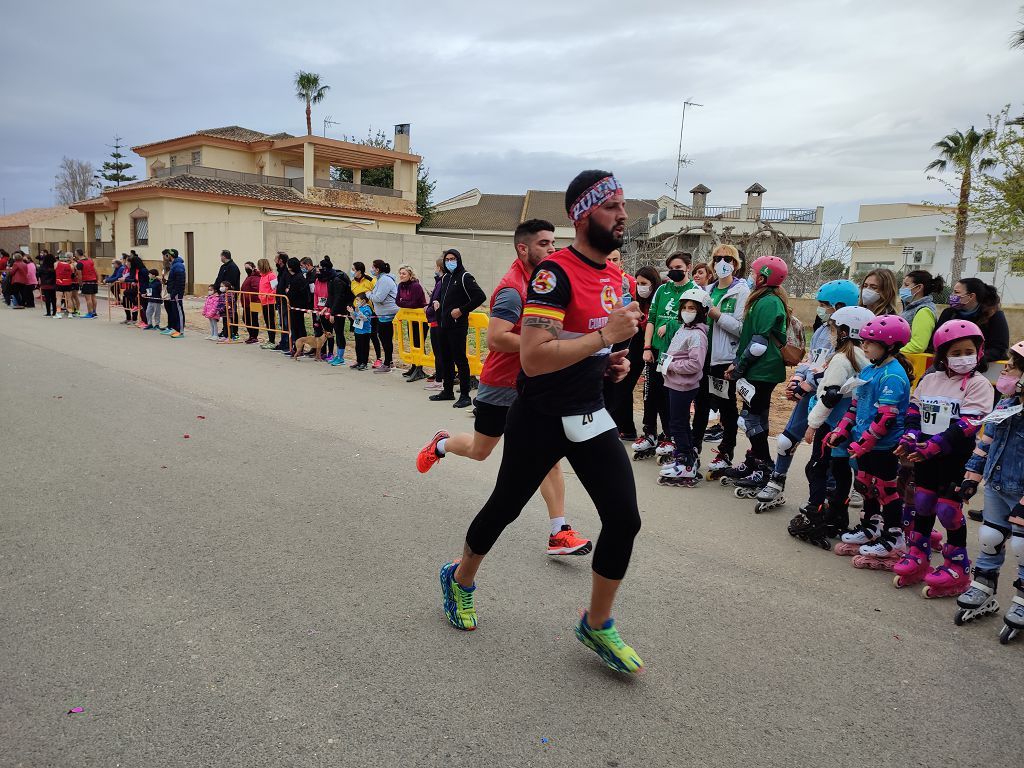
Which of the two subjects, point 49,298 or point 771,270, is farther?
point 49,298

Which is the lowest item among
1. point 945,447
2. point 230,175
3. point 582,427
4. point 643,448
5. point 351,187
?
point 643,448

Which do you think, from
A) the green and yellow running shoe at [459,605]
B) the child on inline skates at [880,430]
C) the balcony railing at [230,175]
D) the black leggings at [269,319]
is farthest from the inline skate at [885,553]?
the balcony railing at [230,175]

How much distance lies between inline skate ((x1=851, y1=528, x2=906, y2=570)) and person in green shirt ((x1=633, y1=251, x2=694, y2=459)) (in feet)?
8.00

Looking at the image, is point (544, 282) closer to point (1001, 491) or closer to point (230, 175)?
point (1001, 491)

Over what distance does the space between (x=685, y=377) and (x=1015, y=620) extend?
3.11 metres

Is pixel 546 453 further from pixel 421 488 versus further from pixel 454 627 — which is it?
pixel 421 488

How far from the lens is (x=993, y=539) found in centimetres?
377

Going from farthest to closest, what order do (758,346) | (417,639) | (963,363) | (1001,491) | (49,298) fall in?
1. (49,298)
2. (758,346)
3. (963,363)
4. (1001,491)
5. (417,639)

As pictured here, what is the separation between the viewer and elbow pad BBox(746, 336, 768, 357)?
222 inches

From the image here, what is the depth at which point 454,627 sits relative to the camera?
11.3 feet

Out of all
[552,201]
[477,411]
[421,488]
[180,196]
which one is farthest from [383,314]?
[552,201]

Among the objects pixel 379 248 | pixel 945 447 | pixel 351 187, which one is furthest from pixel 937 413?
pixel 351 187

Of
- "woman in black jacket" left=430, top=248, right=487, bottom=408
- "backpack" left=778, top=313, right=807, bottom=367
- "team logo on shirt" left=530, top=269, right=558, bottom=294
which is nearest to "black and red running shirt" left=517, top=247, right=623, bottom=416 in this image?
"team logo on shirt" left=530, top=269, right=558, bottom=294

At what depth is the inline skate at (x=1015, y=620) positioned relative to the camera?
3541mm
